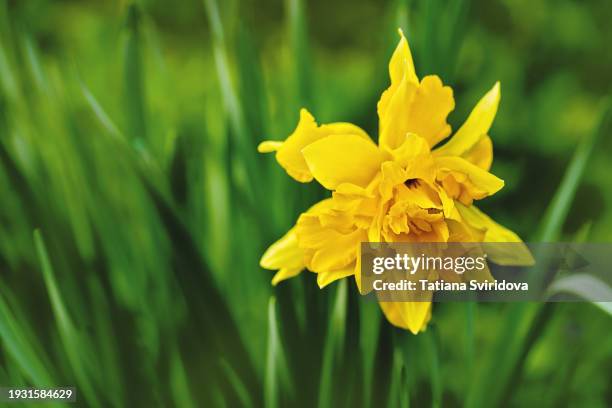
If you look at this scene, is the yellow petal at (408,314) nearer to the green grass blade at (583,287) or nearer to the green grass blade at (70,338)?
the green grass blade at (583,287)

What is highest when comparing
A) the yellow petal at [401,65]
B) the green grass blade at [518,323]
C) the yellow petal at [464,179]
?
the yellow petal at [401,65]

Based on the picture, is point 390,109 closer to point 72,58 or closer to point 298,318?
point 298,318

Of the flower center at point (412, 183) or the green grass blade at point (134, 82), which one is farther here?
the green grass blade at point (134, 82)

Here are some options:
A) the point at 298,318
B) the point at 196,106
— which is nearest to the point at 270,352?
the point at 298,318

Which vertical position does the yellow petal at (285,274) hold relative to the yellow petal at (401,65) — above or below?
below

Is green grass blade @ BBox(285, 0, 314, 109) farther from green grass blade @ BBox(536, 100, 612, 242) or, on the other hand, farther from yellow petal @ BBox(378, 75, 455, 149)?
green grass blade @ BBox(536, 100, 612, 242)

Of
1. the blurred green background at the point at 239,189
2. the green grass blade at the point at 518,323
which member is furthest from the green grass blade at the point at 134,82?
the green grass blade at the point at 518,323

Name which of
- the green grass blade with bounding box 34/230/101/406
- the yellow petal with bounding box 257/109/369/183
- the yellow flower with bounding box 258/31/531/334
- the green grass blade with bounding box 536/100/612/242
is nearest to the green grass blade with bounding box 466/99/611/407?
the green grass blade with bounding box 536/100/612/242
